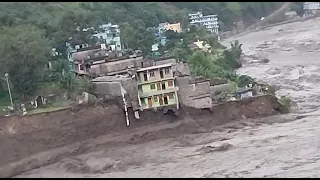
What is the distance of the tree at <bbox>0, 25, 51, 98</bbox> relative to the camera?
1941 cm

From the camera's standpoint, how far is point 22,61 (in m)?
19.5

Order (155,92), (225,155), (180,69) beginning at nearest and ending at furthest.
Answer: (225,155) → (155,92) → (180,69)

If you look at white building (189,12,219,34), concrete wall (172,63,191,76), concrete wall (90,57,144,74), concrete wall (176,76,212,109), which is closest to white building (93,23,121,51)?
concrete wall (90,57,144,74)

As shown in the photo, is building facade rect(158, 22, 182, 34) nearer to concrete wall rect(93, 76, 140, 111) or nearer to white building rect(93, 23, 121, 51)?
white building rect(93, 23, 121, 51)

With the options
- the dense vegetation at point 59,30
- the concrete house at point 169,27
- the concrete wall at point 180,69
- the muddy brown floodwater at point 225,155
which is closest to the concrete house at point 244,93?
the muddy brown floodwater at point 225,155

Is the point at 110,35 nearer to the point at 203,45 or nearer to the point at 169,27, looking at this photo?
the point at 203,45

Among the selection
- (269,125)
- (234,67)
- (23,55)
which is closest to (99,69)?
(23,55)

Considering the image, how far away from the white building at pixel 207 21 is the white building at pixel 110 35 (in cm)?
1493

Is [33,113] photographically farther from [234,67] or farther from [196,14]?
[196,14]

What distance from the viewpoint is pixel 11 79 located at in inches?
773

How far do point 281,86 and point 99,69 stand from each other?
9.00 metres

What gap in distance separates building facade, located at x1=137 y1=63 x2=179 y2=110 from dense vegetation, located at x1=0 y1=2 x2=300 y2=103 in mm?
2552

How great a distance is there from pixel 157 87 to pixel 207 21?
31.3m

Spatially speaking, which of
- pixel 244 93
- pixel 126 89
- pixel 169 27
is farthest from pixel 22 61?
pixel 169 27
